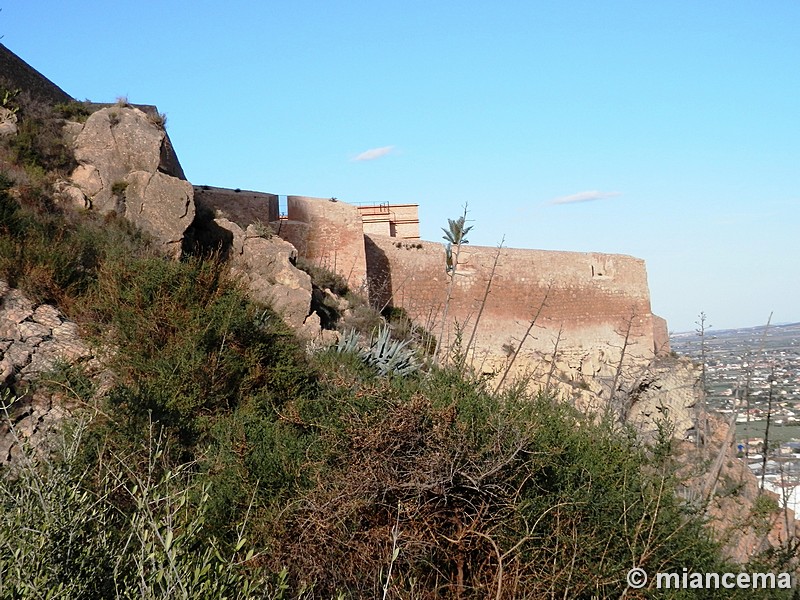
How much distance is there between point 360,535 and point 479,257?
13.1m

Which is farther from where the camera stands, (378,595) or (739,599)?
(739,599)

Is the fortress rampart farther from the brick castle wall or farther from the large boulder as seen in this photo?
the large boulder

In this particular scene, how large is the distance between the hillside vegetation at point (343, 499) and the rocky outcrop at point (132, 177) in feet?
10.9

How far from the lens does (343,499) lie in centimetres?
446

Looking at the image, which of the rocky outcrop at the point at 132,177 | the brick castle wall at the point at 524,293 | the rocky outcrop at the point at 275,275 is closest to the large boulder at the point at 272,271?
the rocky outcrop at the point at 275,275

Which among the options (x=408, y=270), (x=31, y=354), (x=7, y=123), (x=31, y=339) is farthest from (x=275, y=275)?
(x=408, y=270)

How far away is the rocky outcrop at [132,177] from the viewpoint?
9.59 meters

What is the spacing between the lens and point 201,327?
7273 mm

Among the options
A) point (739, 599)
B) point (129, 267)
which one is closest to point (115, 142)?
point (129, 267)

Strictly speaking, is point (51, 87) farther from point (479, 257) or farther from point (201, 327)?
point (479, 257)

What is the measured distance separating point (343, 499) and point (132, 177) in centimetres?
684

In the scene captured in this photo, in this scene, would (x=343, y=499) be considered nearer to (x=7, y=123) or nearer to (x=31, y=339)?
(x=31, y=339)

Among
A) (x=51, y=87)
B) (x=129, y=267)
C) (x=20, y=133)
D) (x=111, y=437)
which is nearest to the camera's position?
(x=111, y=437)

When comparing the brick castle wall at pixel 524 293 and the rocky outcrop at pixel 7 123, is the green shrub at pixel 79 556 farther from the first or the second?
the brick castle wall at pixel 524 293
